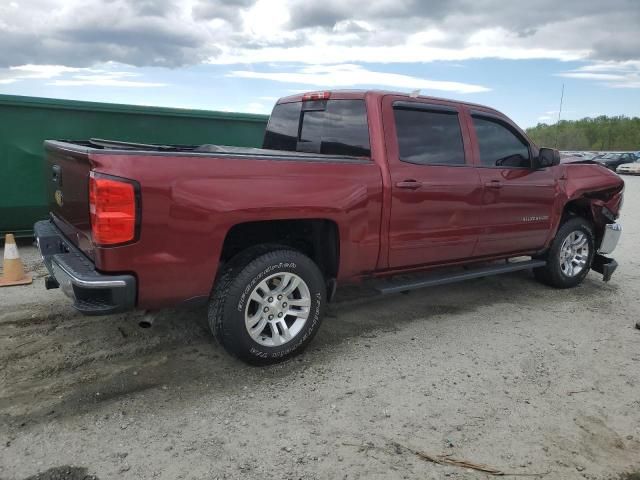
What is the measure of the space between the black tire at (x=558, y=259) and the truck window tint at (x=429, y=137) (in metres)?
1.77

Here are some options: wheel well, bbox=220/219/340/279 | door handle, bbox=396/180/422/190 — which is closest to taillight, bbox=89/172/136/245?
wheel well, bbox=220/219/340/279

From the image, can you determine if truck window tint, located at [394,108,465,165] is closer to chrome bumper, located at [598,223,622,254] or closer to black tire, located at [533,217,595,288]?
black tire, located at [533,217,595,288]

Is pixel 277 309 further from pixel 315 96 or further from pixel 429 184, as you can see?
pixel 315 96

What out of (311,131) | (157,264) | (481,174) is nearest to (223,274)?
(157,264)

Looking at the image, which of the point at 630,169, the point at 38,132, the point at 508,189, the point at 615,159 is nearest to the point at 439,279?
the point at 508,189

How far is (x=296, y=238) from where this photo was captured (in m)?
3.99

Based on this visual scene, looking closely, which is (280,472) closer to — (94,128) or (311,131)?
(311,131)

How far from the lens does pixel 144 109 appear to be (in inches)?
291

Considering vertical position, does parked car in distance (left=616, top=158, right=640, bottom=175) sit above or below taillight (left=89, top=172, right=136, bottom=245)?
below

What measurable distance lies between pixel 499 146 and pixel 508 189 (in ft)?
1.37

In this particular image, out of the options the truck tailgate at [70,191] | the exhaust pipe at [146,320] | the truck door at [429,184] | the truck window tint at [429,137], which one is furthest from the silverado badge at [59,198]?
the truck window tint at [429,137]

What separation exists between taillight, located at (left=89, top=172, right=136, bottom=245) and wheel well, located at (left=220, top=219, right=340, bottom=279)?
2.49 feet

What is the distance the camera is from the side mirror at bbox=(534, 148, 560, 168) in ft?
16.6

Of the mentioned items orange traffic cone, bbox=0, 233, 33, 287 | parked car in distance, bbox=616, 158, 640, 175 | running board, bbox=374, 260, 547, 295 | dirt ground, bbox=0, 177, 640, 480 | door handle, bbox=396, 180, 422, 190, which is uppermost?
door handle, bbox=396, 180, 422, 190
